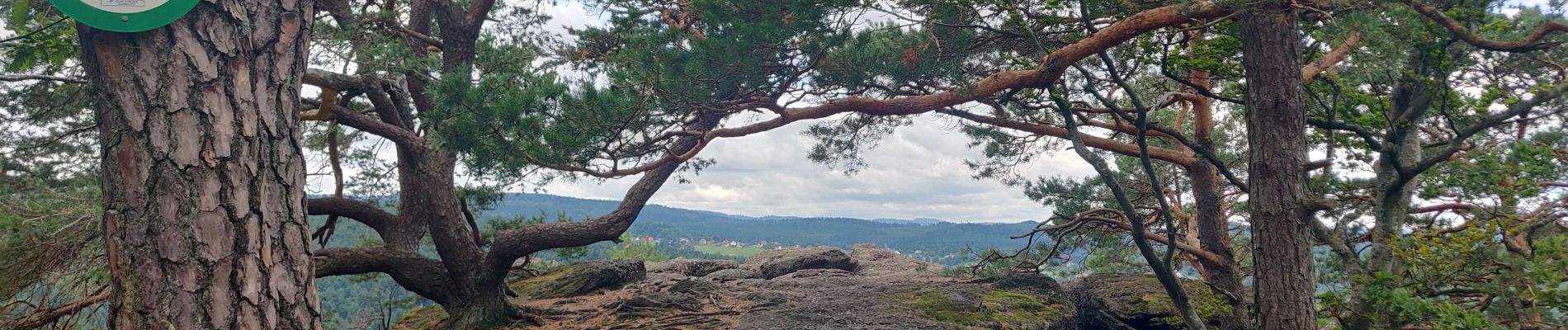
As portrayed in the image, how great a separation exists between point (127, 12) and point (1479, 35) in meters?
5.79

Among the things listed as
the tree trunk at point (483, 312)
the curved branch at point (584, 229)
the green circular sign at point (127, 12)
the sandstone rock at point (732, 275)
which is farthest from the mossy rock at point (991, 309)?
the green circular sign at point (127, 12)

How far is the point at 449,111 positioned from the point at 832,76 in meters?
2.26

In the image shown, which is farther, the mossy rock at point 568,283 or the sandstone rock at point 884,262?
the sandstone rock at point 884,262

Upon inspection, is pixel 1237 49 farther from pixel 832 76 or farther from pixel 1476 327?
pixel 832 76

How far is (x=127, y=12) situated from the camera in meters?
1.60

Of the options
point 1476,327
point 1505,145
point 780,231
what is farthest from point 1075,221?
point 780,231

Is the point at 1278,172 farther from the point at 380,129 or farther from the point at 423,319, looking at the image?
the point at 423,319

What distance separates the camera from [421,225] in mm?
5586

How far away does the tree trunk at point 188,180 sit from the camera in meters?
1.61

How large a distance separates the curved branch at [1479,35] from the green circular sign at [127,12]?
16.6 ft

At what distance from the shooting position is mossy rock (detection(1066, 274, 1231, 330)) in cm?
546

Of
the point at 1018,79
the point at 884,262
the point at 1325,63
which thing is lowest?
the point at 884,262

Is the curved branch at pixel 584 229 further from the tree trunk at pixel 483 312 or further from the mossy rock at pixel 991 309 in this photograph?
the mossy rock at pixel 991 309

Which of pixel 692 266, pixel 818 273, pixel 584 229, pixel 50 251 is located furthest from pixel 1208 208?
pixel 50 251
